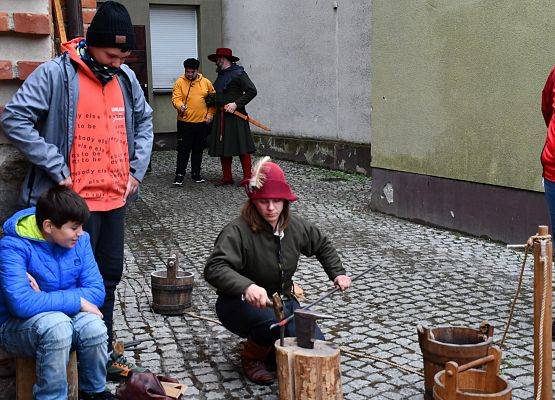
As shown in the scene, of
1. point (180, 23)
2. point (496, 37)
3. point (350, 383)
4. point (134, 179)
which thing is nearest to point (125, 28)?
point (134, 179)

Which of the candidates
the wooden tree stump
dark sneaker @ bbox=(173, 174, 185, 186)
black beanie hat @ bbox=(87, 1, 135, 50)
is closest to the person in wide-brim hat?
dark sneaker @ bbox=(173, 174, 185, 186)

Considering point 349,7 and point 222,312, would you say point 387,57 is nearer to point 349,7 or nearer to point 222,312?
point 349,7

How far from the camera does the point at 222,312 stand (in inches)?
150

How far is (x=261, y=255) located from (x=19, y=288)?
1203mm

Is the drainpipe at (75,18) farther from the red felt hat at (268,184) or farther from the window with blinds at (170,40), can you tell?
the window with blinds at (170,40)

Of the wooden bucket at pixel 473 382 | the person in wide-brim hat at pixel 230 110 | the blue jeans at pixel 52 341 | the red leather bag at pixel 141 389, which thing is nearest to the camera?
the wooden bucket at pixel 473 382

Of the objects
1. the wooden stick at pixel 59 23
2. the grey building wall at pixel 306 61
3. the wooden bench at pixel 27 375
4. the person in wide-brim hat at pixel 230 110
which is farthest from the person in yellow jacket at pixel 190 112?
the wooden bench at pixel 27 375

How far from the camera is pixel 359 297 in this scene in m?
5.33

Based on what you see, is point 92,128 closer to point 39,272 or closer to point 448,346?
point 39,272

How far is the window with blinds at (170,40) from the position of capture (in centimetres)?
1533

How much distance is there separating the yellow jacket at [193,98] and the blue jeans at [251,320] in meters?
7.17

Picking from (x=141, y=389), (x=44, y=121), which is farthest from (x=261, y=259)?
(x=44, y=121)

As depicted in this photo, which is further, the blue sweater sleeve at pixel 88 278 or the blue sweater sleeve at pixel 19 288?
the blue sweater sleeve at pixel 88 278

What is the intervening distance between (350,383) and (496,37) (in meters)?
4.12
